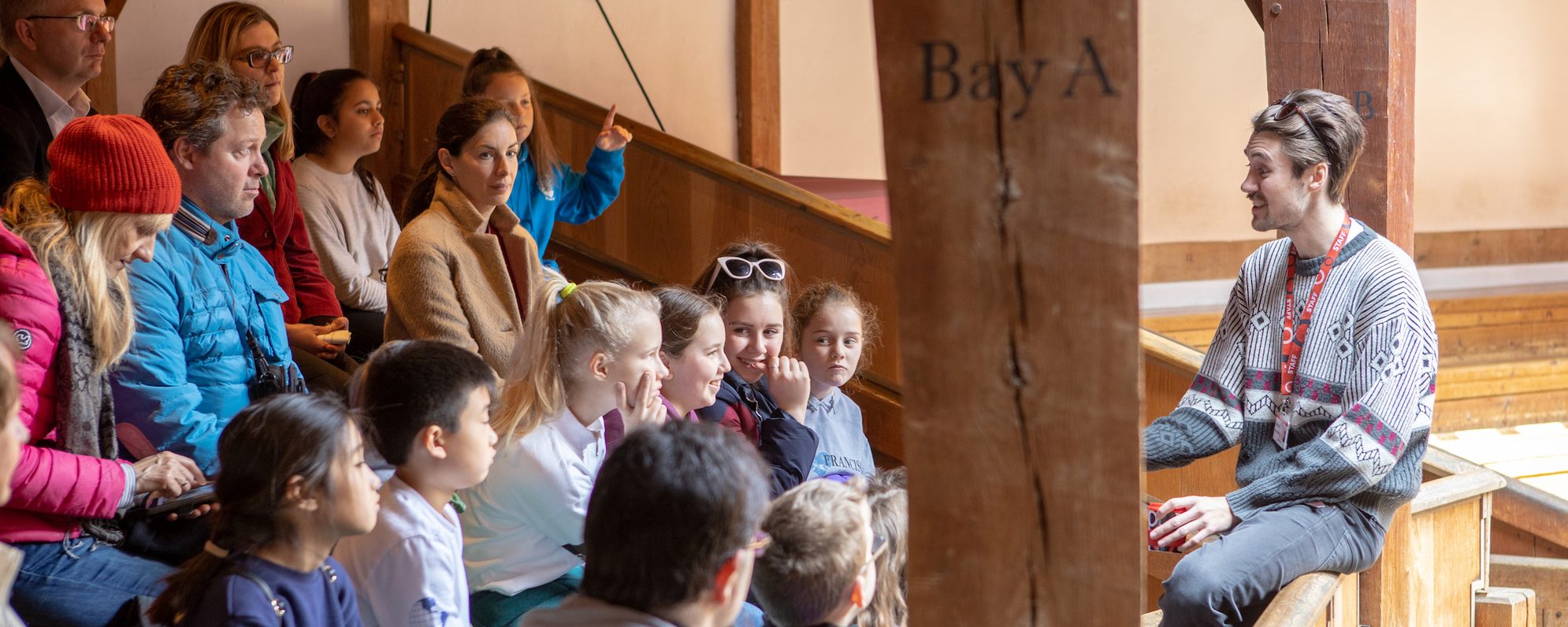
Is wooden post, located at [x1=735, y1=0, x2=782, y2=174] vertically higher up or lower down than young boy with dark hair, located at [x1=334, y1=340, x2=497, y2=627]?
higher up

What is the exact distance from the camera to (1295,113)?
2334mm

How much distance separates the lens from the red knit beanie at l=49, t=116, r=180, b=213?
6.27ft

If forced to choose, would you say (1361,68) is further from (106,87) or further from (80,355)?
(106,87)

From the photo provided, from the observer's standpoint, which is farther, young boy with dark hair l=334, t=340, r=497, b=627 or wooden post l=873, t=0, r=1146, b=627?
young boy with dark hair l=334, t=340, r=497, b=627

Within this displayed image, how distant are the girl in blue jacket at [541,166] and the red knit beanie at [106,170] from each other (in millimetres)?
1441

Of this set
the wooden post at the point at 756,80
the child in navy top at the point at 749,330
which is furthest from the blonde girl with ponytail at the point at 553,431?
the wooden post at the point at 756,80

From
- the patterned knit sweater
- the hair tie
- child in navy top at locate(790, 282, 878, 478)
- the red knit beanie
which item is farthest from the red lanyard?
the red knit beanie

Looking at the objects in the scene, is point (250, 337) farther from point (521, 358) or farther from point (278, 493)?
→ point (278, 493)

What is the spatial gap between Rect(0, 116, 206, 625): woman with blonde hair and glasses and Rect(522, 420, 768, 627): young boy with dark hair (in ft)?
2.57

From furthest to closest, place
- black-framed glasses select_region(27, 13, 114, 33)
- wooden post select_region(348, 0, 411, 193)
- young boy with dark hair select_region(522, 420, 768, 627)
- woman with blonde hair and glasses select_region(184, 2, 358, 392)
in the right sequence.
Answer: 1. wooden post select_region(348, 0, 411, 193)
2. woman with blonde hair and glasses select_region(184, 2, 358, 392)
3. black-framed glasses select_region(27, 13, 114, 33)
4. young boy with dark hair select_region(522, 420, 768, 627)

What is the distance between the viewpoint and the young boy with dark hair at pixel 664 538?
1.30 metres

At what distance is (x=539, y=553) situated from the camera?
206cm

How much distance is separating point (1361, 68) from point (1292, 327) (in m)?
0.57

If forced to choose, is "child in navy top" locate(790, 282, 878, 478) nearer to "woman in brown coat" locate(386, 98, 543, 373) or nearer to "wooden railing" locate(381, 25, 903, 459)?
"woman in brown coat" locate(386, 98, 543, 373)
